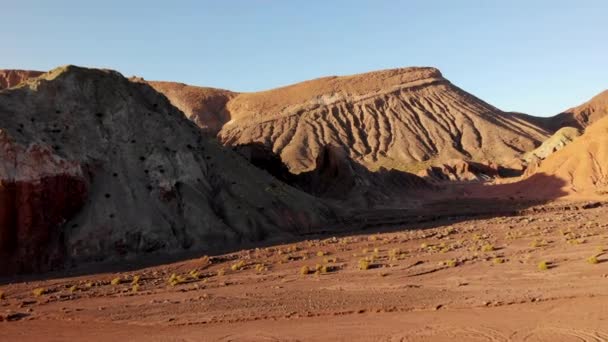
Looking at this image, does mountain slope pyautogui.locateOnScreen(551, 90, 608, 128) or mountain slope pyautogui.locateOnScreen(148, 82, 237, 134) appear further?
mountain slope pyautogui.locateOnScreen(551, 90, 608, 128)

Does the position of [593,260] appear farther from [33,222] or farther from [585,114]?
[585,114]

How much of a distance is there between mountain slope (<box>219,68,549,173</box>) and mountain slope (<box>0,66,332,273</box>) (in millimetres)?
56970

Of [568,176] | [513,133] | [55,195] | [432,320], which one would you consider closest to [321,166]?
[568,176]

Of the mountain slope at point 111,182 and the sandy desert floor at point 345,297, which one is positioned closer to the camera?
the sandy desert floor at point 345,297

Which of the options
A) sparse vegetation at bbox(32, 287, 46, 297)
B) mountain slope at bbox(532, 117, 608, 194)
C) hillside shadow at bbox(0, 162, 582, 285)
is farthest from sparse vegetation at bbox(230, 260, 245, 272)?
mountain slope at bbox(532, 117, 608, 194)

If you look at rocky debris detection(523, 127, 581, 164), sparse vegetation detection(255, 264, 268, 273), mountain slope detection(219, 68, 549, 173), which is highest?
mountain slope detection(219, 68, 549, 173)

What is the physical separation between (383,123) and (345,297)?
105 meters

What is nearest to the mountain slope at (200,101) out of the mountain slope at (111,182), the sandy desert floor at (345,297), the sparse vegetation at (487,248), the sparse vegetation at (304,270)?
the mountain slope at (111,182)

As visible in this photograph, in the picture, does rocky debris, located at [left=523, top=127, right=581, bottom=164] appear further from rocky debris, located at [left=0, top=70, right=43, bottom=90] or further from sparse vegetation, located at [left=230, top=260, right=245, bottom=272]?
rocky debris, located at [left=0, top=70, right=43, bottom=90]

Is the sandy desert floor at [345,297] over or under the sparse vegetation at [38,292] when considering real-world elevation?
under

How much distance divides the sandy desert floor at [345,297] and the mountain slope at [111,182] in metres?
3.73

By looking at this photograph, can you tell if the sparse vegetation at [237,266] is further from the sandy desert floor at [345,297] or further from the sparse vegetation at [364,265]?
the sparse vegetation at [364,265]

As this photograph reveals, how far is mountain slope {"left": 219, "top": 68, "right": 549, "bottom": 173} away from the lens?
107938 millimetres

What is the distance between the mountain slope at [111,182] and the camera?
2634cm
